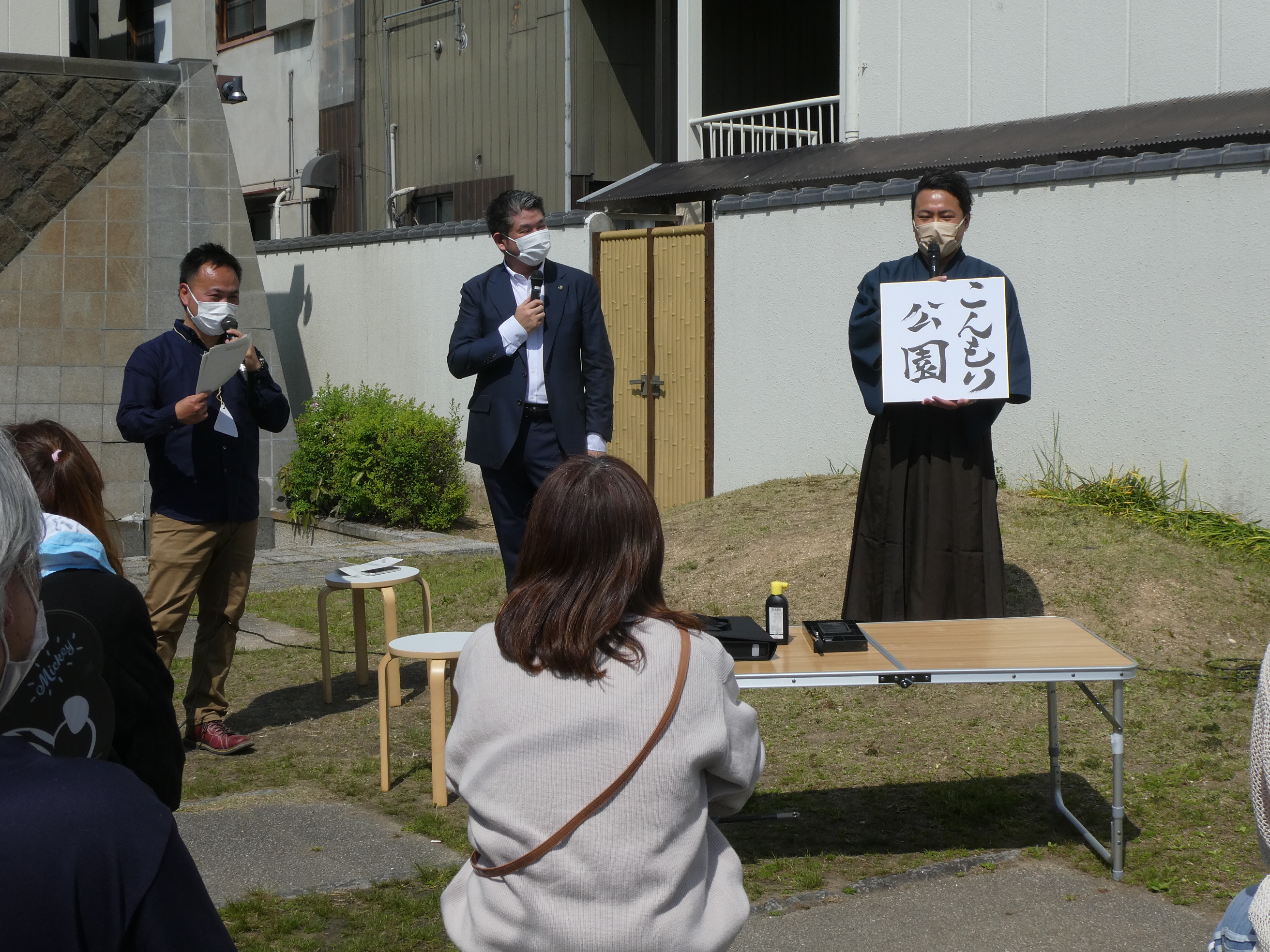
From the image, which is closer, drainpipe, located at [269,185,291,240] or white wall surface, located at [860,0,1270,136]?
white wall surface, located at [860,0,1270,136]

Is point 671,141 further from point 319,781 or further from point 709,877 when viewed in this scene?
point 709,877

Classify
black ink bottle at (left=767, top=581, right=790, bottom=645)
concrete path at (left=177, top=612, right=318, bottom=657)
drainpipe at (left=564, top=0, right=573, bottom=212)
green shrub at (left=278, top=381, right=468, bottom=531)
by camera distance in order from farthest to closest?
drainpipe at (left=564, top=0, right=573, bottom=212) < green shrub at (left=278, top=381, right=468, bottom=531) < concrete path at (left=177, top=612, right=318, bottom=657) < black ink bottle at (left=767, top=581, right=790, bottom=645)

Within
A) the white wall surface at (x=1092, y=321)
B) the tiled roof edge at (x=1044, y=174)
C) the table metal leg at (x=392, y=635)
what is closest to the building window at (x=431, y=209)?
the tiled roof edge at (x=1044, y=174)

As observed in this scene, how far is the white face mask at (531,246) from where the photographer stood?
5852mm

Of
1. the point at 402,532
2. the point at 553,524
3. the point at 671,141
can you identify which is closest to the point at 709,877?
the point at 553,524

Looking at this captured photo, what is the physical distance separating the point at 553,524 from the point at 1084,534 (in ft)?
19.7

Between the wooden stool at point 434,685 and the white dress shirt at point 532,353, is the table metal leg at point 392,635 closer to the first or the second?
the wooden stool at point 434,685

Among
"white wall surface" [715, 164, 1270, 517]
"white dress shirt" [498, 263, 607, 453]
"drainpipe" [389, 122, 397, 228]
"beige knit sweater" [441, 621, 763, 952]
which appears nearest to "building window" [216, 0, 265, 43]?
"drainpipe" [389, 122, 397, 228]

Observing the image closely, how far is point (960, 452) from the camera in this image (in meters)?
5.58

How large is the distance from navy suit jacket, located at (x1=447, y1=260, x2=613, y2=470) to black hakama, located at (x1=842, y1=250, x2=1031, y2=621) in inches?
45.5

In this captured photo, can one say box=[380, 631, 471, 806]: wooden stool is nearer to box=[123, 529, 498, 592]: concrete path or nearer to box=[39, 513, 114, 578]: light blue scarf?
box=[39, 513, 114, 578]: light blue scarf

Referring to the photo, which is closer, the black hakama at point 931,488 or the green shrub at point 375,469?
the black hakama at point 931,488

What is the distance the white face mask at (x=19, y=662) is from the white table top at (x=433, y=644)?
12.0 ft

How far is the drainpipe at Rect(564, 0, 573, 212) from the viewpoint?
16750 millimetres
